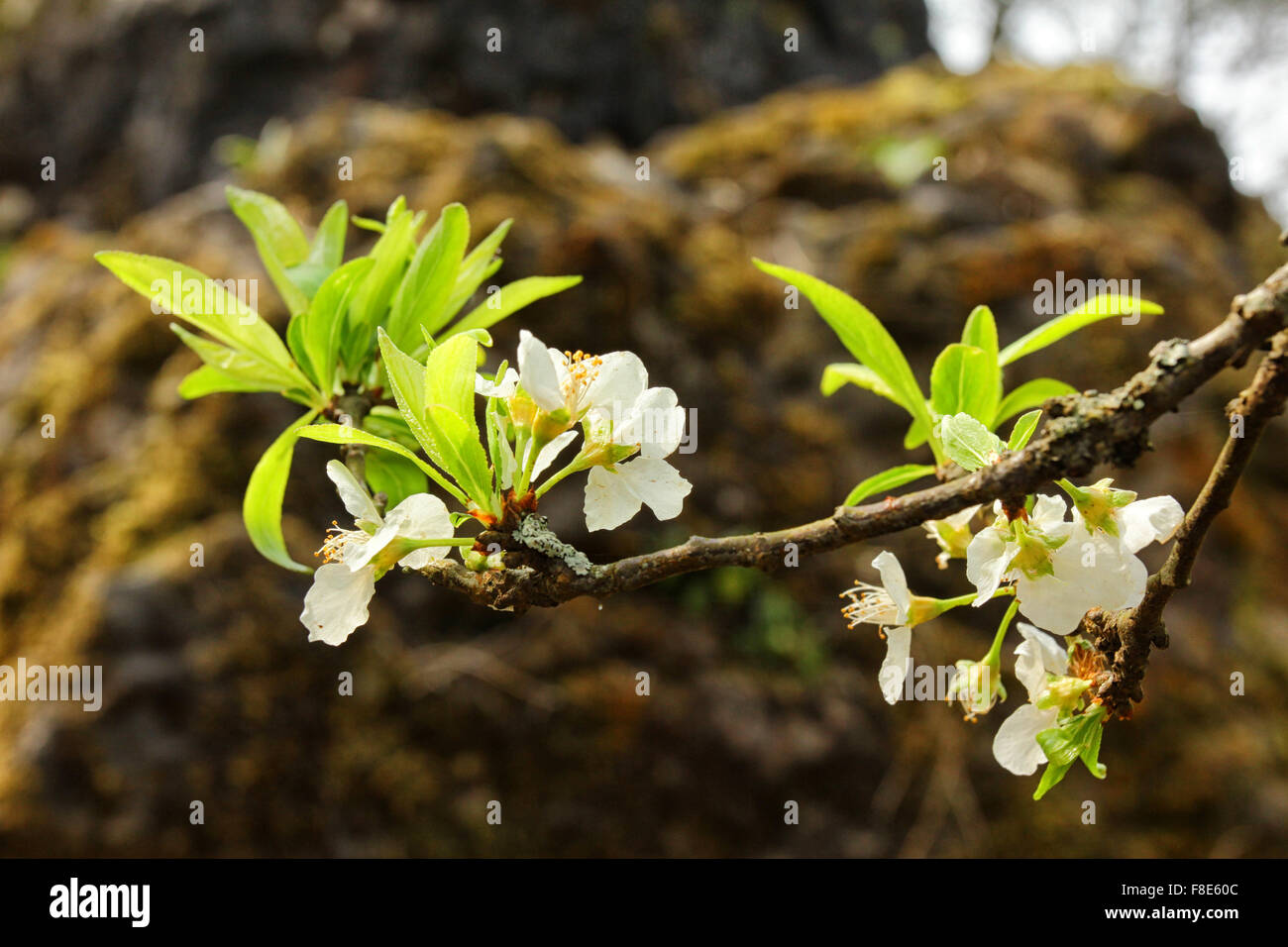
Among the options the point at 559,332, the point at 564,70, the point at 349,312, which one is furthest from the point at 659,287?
the point at 564,70

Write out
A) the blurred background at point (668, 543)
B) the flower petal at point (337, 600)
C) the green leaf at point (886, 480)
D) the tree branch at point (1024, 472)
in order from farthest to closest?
the blurred background at point (668, 543) < the green leaf at point (886, 480) < the flower petal at point (337, 600) < the tree branch at point (1024, 472)

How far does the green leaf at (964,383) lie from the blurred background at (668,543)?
1.44 metres

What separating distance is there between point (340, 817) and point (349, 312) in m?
1.48

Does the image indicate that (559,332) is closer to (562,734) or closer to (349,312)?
(562,734)

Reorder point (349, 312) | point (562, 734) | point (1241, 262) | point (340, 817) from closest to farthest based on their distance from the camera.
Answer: point (349, 312) < point (340, 817) < point (562, 734) < point (1241, 262)

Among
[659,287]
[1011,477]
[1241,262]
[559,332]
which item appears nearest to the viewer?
[1011,477]

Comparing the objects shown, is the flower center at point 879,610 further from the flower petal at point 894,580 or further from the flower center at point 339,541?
the flower center at point 339,541

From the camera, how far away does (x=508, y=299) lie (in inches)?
28.2

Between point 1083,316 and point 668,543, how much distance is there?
4.98 feet

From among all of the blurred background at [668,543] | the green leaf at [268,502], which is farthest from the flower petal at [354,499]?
the blurred background at [668,543]

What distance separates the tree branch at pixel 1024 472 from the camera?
42 centimetres

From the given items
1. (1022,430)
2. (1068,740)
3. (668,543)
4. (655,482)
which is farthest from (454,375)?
A: (668,543)

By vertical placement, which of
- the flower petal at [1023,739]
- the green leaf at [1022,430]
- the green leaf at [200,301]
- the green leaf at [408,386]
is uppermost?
the green leaf at [200,301]

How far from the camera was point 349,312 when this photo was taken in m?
0.68
